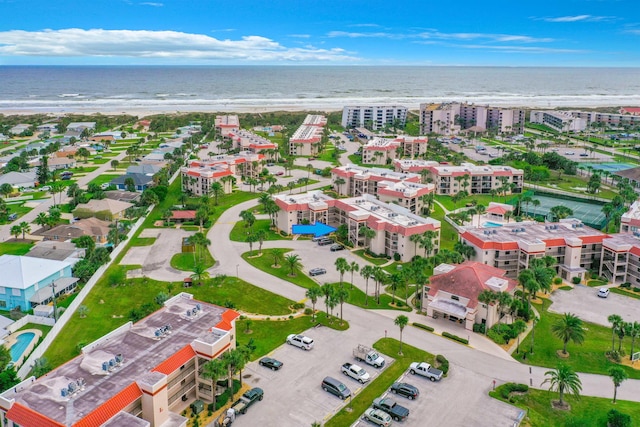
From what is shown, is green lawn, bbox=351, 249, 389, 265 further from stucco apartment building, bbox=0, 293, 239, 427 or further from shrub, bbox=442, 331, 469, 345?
stucco apartment building, bbox=0, 293, 239, 427

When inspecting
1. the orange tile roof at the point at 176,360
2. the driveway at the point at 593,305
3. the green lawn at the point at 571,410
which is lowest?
the green lawn at the point at 571,410

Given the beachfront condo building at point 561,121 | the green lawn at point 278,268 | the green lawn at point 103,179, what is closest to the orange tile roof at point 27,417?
the green lawn at point 278,268

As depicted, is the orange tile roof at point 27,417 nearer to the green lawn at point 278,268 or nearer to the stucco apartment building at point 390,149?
the green lawn at point 278,268

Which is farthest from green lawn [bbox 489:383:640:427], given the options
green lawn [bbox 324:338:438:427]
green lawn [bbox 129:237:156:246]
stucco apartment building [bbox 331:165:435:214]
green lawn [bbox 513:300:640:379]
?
green lawn [bbox 129:237:156:246]

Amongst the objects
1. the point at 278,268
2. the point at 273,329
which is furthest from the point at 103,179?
the point at 273,329

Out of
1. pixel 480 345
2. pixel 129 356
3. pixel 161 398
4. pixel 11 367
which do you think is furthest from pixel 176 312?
pixel 480 345

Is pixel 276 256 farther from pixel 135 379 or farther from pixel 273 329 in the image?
pixel 135 379
